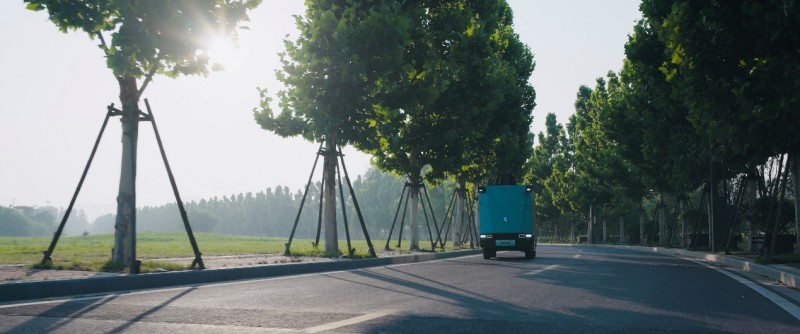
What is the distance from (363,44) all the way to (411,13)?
3242mm

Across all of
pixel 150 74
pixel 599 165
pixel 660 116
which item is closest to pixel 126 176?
pixel 150 74

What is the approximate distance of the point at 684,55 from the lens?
15.6 meters

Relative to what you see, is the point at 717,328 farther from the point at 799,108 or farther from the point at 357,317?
the point at 799,108

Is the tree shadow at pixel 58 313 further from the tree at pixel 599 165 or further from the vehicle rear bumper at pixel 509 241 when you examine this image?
the tree at pixel 599 165

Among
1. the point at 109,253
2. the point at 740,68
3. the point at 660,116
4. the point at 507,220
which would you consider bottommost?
the point at 109,253

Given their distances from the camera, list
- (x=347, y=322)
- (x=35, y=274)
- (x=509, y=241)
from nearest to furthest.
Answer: (x=347, y=322) → (x=35, y=274) → (x=509, y=241)

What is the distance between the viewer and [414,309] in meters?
7.17

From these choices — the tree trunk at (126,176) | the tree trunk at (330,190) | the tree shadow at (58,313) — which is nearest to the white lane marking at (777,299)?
the tree shadow at (58,313)

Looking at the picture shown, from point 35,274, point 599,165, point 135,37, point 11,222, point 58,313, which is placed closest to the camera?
point 58,313

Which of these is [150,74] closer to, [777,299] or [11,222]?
[777,299]

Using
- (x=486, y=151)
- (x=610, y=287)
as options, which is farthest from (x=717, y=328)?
(x=486, y=151)

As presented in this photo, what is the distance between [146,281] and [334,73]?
31.2ft

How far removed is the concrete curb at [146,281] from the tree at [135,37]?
3.82ft

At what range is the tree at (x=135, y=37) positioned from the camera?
11492mm
